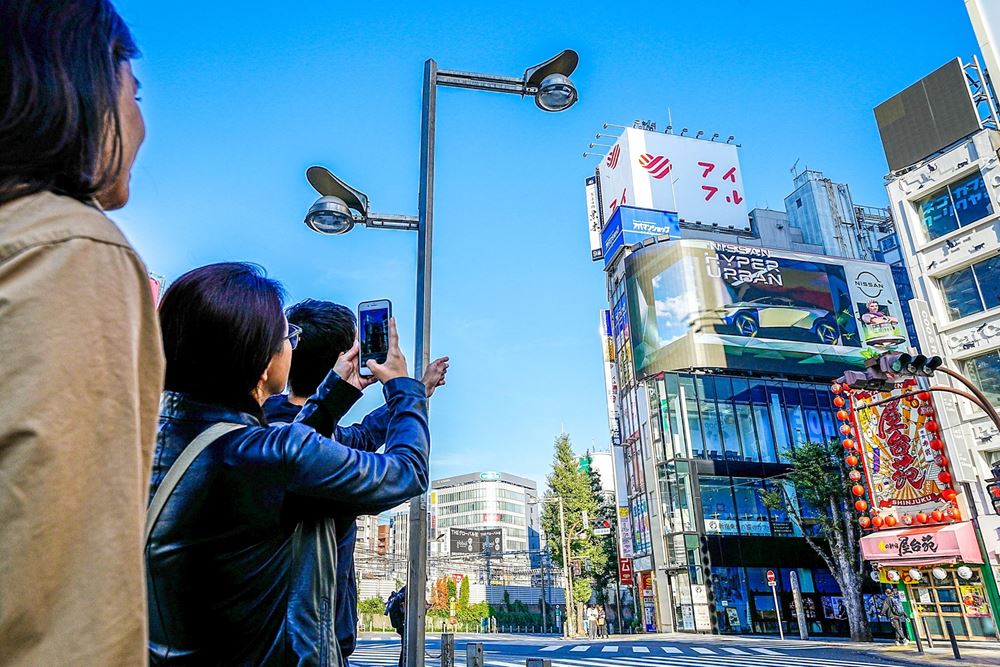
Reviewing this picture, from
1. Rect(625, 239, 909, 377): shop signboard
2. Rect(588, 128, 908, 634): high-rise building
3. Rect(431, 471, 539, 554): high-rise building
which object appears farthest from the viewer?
Rect(431, 471, 539, 554): high-rise building

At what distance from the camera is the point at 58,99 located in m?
0.76

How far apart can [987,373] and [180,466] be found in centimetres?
2204

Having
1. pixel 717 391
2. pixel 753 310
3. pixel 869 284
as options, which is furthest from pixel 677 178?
pixel 717 391

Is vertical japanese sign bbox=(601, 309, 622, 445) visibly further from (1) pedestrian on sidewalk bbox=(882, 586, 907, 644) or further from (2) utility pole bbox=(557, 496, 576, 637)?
(1) pedestrian on sidewalk bbox=(882, 586, 907, 644)

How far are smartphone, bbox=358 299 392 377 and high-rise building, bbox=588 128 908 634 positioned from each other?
105 feet

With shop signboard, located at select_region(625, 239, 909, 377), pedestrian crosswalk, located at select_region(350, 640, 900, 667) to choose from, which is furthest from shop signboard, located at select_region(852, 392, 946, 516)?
shop signboard, located at select_region(625, 239, 909, 377)

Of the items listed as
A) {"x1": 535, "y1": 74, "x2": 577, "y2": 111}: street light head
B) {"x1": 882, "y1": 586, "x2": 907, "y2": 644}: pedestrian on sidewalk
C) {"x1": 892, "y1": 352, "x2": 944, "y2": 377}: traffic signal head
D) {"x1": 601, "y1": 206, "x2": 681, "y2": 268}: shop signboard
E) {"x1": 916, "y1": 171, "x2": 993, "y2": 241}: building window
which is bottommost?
{"x1": 882, "y1": 586, "x2": 907, "y2": 644}: pedestrian on sidewalk

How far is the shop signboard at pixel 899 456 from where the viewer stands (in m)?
18.6

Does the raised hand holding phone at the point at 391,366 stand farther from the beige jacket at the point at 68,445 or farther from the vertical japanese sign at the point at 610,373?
the vertical japanese sign at the point at 610,373

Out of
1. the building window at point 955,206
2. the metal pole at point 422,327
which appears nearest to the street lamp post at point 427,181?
the metal pole at point 422,327

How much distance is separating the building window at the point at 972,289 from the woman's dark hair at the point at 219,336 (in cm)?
2228

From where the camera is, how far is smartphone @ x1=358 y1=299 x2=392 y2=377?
94.3 inches

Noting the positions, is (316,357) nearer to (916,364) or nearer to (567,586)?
(916,364)

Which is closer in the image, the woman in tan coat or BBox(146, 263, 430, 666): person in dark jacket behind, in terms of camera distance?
the woman in tan coat
